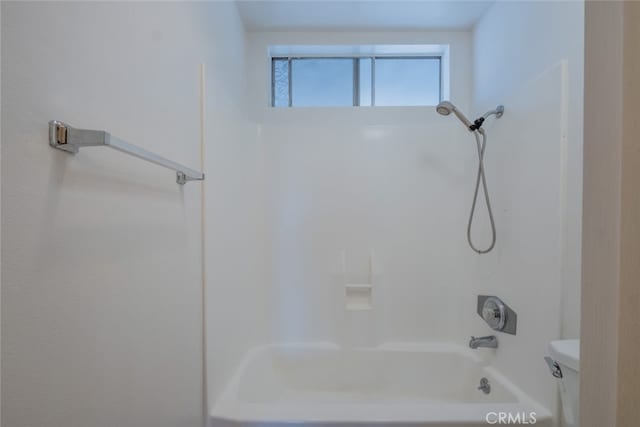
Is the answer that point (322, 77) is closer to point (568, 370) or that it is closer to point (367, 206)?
point (367, 206)

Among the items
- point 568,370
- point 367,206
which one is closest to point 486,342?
point 568,370

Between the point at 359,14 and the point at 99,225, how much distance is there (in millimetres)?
1847

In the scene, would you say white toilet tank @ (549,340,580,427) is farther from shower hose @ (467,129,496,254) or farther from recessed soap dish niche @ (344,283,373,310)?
recessed soap dish niche @ (344,283,373,310)

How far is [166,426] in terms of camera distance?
91 centimetres

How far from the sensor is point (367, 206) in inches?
77.7

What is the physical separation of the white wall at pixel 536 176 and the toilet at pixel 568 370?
176 mm

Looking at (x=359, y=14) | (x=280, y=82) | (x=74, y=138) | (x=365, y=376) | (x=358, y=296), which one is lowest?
(x=365, y=376)

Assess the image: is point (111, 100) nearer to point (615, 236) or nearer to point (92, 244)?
point (92, 244)

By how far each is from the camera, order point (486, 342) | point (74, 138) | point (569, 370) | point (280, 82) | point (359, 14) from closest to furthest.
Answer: point (74, 138), point (569, 370), point (486, 342), point (359, 14), point (280, 82)

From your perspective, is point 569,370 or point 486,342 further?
point 486,342

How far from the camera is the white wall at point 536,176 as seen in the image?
110 cm

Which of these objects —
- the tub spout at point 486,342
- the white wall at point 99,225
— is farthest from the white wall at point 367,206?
the white wall at point 99,225

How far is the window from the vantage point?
2.11 metres

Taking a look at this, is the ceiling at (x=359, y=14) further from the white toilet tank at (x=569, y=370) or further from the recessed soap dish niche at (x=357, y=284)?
the white toilet tank at (x=569, y=370)
